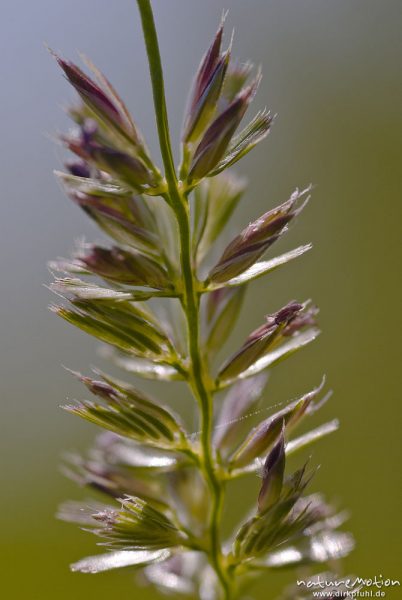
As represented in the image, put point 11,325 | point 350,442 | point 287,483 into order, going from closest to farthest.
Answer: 1. point 287,483
2. point 350,442
3. point 11,325

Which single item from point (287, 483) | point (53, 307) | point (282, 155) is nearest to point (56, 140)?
point (53, 307)

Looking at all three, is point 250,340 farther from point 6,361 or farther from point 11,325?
point 11,325

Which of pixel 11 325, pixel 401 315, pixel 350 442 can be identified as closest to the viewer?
pixel 350 442

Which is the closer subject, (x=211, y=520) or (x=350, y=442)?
(x=211, y=520)

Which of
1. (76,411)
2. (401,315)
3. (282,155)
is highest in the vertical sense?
(282,155)
